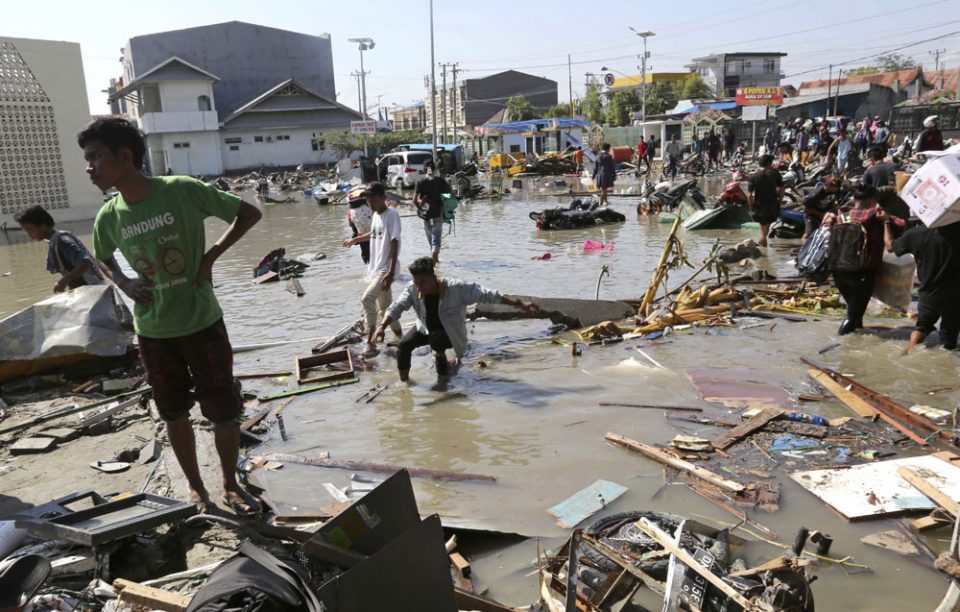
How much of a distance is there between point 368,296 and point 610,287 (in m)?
4.47

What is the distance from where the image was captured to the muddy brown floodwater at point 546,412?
383 centimetres

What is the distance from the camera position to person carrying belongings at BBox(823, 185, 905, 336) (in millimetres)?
7238

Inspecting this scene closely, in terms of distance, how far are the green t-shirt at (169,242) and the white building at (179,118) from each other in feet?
166

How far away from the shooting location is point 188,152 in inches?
2002

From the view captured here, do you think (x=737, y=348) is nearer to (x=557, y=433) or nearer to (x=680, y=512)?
(x=557, y=433)

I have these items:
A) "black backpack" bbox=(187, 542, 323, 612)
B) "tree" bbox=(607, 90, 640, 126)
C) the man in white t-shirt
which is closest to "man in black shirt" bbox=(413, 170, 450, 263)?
the man in white t-shirt

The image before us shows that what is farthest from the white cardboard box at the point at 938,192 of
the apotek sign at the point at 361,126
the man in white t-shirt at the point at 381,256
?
the apotek sign at the point at 361,126

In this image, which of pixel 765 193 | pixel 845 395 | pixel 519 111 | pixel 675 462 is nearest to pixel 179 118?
pixel 519 111

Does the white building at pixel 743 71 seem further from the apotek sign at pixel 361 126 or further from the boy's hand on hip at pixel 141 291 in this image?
the boy's hand on hip at pixel 141 291

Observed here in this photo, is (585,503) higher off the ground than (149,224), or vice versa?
(149,224)

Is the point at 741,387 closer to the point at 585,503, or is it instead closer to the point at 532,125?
the point at 585,503

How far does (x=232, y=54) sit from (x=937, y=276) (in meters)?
62.7

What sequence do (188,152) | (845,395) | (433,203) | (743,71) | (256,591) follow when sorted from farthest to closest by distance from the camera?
(743,71) < (188,152) < (433,203) < (845,395) < (256,591)

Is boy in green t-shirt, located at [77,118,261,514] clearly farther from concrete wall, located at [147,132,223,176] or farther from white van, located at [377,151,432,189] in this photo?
concrete wall, located at [147,132,223,176]
